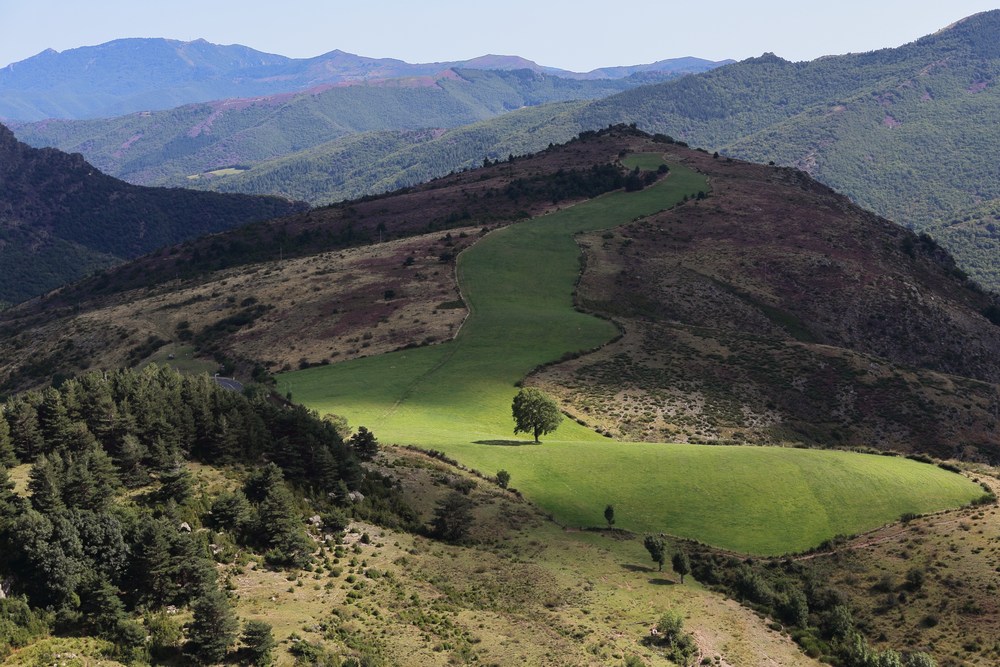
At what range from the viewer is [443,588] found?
3856cm

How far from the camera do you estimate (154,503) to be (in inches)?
1475

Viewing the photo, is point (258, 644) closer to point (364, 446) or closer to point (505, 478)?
point (364, 446)

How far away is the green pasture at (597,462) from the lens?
163 ft

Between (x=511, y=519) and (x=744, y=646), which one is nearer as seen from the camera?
(x=744, y=646)

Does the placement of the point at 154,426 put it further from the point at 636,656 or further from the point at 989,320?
the point at 989,320

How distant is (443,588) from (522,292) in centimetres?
7866

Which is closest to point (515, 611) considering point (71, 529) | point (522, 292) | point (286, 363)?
point (71, 529)

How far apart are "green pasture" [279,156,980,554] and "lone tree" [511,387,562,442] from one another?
68.3 inches

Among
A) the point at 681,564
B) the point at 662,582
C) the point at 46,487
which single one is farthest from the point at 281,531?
the point at 681,564

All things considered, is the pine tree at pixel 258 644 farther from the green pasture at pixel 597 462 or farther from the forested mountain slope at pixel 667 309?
the forested mountain slope at pixel 667 309

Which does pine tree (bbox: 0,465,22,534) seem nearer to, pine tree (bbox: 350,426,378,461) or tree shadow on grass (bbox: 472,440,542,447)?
pine tree (bbox: 350,426,378,461)

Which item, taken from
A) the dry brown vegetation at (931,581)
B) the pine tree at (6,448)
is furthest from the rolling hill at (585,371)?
the pine tree at (6,448)

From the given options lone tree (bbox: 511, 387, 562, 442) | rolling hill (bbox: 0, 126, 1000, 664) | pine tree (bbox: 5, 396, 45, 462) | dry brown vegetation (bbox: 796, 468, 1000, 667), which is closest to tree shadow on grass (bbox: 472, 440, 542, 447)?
lone tree (bbox: 511, 387, 562, 442)

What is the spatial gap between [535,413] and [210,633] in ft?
121
